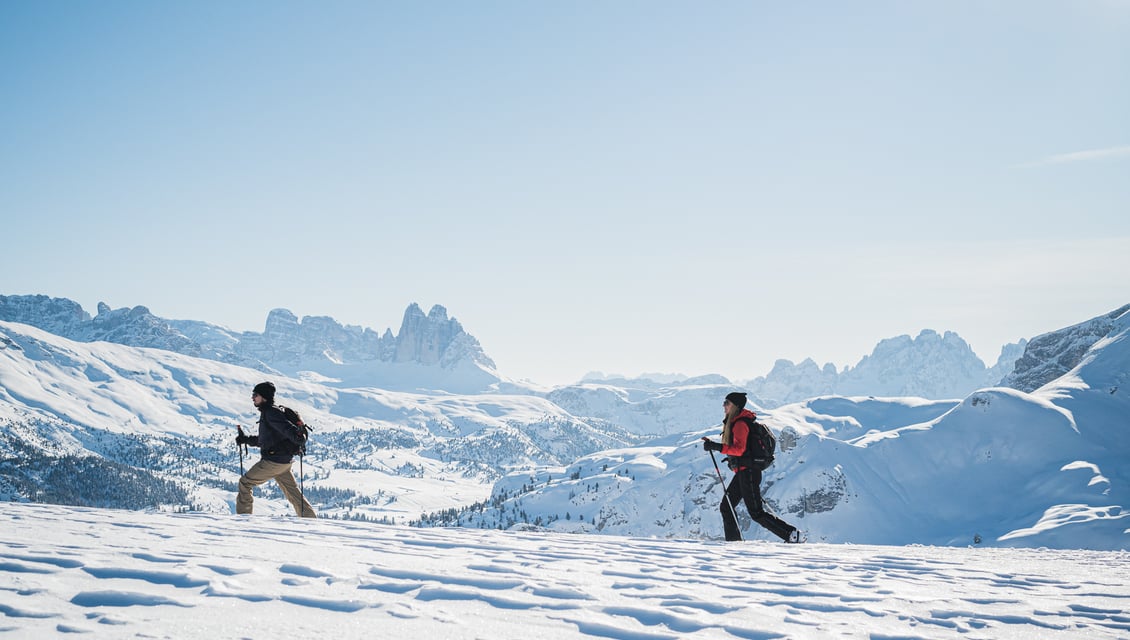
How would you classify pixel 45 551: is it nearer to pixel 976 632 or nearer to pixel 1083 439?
pixel 976 632

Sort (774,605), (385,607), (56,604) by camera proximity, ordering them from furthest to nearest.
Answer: (774,605) < (385,607) < (56,604)

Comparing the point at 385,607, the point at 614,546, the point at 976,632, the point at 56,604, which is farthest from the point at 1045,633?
the point at 56,604

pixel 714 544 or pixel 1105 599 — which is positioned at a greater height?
pixel 1105 599

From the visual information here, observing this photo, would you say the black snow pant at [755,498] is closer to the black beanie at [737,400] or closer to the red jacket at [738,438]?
the red jacket at [738,438]

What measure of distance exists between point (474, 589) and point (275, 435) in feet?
34.6

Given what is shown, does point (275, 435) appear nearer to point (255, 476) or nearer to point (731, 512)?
point (255, 476)

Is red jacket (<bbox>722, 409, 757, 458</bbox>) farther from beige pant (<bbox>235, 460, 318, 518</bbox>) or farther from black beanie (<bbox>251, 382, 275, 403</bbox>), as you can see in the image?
black beanie (<bbox>251, 382, 275, 403</bbox>)

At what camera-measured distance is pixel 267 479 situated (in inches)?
629

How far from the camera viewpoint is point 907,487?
606 feet

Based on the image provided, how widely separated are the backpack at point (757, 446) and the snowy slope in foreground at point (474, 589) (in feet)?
10.7

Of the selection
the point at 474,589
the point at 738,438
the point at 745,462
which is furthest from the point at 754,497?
the point at 474,589

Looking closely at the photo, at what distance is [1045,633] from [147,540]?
1015 centimetres

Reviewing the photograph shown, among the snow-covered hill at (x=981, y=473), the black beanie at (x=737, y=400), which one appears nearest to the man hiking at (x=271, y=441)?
the black beanie at (x=737, y=400)

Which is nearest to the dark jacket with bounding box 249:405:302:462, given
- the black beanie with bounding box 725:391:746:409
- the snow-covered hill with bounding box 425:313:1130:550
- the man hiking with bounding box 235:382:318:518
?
the man hiking with bounding box 235:382:318:518
